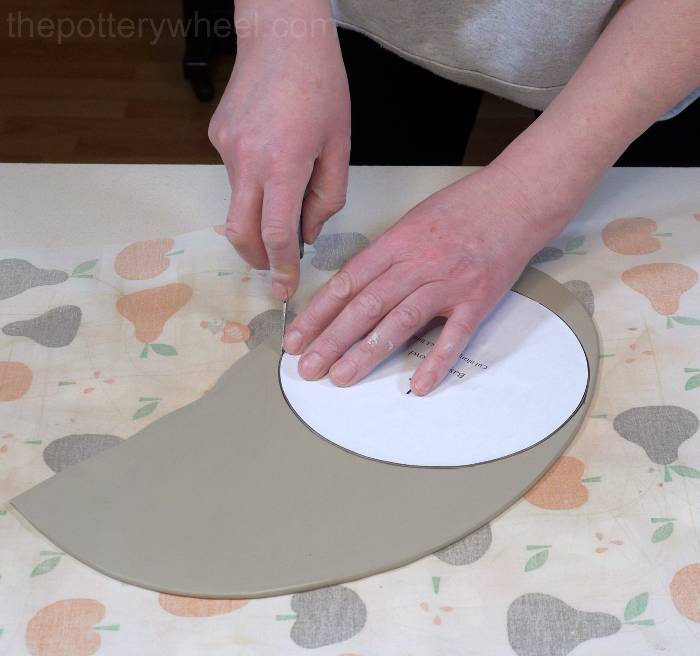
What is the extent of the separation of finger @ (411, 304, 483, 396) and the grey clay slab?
0.08 metres

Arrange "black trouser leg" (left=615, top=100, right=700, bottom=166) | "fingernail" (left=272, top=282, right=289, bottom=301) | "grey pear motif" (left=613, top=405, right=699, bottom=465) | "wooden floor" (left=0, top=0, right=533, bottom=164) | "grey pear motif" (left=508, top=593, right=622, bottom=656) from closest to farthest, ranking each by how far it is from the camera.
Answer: "grey pear motif" (left=508, top=593, right=622, bottom=656) < "grey pear motif" (left=613, top=405, right=699, bottom=465) < "fingernail" (left=272, top=282, right=289, bottom=301) < "black trouser leg" (left=615, top=100, right=700, bottom=166) < "wooden floor" (left=0, top=0, right=533, bottom=164)

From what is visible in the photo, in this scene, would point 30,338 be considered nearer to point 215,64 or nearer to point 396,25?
point 396,25

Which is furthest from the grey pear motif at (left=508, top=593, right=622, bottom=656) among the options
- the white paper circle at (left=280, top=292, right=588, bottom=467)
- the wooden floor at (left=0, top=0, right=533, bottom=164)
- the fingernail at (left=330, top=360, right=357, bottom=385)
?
the wooden floor at (left=0, top=0, right=533, bottom=164)

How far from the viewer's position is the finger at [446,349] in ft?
2.33

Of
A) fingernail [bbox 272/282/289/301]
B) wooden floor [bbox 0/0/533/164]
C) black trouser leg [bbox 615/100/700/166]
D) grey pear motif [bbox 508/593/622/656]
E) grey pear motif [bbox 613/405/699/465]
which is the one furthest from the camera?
wooden floor [bbox 0/0/533/164]

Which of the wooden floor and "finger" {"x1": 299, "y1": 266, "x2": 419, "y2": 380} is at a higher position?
"finger" {"x1": 299, "y1": 266, "x2": 419, "y2": 380}

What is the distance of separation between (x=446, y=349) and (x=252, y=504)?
21cm

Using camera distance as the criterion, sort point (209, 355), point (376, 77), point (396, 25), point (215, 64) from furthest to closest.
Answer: point (215, 64) → point (376, 77) → point (396, 25) → point (209, 355)

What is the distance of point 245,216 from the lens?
76 cm

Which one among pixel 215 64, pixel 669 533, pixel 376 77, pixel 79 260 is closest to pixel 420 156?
pixel 376 77

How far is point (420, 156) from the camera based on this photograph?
44.4 inches

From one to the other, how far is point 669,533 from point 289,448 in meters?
0.28

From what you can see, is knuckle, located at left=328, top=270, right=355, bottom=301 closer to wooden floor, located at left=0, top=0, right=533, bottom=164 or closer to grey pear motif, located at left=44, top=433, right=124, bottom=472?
grey pear motif, located at left=44, top=433, right=124, bottom=472

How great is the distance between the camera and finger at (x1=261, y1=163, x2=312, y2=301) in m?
0.73
